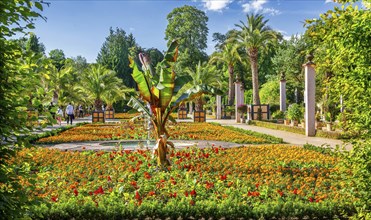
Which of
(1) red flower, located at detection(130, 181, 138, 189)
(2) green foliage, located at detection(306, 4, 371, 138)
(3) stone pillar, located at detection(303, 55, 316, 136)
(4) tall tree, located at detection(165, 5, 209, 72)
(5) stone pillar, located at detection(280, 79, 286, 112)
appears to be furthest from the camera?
(4) tall tree, located at detection(165, 5, 209, 72)

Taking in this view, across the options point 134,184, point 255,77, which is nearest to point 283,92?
point 255,77

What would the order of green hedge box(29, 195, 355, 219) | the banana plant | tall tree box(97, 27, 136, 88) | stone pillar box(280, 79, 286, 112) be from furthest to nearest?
tall tree box(97, 27, 136, 88) < stone pillar box(280, 79, 286, 112) < the banana plant < green hedge box(29, 195, 355, 219)

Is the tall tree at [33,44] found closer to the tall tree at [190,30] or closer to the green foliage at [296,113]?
the green foliage at [296,113]

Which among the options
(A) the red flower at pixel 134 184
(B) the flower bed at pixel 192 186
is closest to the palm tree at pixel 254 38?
(B) the flower bed at pixel 192 186

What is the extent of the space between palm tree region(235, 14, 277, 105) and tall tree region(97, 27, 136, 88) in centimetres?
2719

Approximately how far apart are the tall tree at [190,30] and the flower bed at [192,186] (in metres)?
54.2

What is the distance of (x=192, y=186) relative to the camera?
23.8 ft

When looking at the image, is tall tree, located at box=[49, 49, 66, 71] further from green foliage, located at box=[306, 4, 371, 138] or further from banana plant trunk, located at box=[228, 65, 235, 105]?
banana plant trunk, located at box=[228, 65, 235, 105]

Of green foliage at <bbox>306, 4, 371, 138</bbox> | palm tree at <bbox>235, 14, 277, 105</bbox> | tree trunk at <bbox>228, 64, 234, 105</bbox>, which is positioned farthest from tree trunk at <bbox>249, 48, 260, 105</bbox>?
green foliage at <bbox>306, 4, 371, 138</bbox>

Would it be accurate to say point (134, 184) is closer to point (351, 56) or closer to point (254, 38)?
point (351, 56)

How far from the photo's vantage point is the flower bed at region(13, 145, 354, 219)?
18.5 ft

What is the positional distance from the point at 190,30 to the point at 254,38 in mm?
30797

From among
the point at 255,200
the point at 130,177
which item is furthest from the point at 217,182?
the point at 130,177

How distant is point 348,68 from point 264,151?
28.3 ft
